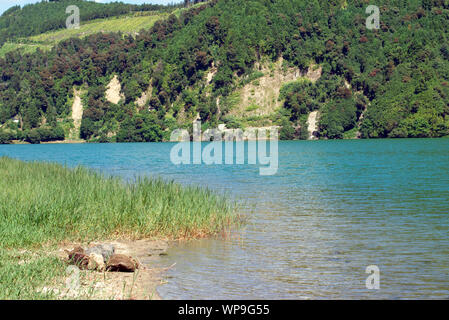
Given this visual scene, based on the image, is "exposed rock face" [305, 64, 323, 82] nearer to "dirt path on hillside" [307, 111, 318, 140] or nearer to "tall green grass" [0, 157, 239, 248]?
"dirt path on hillside" [307, 111, 318, 140]

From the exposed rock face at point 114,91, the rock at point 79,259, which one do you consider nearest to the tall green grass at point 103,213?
the rock at point 79,259

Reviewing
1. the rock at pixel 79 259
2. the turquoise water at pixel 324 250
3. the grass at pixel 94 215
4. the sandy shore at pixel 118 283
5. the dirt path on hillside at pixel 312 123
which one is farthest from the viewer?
the dirt path on hillside at pixel 312 123

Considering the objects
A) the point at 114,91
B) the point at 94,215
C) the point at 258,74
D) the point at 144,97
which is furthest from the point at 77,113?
the point at 94,215

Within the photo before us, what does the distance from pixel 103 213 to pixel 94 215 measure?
362 millimetres

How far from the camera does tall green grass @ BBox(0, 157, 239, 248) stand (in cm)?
1591

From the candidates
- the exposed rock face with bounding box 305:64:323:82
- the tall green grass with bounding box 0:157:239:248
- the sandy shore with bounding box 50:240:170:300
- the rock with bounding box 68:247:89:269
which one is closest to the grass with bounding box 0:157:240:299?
the tall green grass with bounding box 0:157:239:248

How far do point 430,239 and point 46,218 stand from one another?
12.0m

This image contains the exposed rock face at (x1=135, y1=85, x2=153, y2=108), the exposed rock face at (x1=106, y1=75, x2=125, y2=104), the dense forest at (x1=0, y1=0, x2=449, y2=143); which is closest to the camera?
the dense forest at (x1=0, y1=0, x2=449, y2=143)

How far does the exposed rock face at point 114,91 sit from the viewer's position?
548ft

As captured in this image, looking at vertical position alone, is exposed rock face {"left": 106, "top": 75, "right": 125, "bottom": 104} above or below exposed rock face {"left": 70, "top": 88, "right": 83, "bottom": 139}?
above

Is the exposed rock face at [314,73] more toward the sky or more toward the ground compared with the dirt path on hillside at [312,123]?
more toward the sky

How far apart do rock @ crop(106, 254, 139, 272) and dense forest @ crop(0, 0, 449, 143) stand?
382 ft

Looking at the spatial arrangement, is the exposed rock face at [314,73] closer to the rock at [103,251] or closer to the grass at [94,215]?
Result: the grass at [94,215]

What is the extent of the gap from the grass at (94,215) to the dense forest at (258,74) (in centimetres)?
11007
